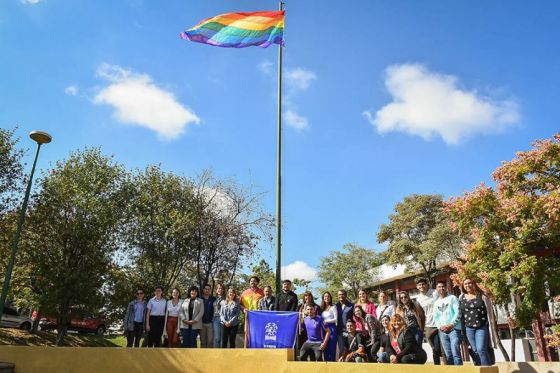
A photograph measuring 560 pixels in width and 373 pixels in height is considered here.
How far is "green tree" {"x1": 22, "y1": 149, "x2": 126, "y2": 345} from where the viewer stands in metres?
22.1

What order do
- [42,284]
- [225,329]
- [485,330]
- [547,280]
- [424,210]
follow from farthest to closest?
[424,210] < [42,284] < [547,280] < [225,329] < [485,330]

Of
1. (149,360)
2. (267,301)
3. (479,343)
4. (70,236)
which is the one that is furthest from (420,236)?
(149,360)

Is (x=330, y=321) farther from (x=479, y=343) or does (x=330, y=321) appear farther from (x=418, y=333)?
(x=479, y=343)

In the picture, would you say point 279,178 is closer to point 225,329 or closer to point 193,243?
point 225,329

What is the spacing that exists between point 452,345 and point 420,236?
33.2 meters

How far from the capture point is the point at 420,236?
40.6m

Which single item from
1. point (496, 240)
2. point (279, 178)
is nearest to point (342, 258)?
point (496, 240)

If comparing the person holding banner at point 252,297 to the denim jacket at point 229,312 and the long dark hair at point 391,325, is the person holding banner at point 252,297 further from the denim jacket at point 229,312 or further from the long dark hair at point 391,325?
the long dark hair at point 391,325

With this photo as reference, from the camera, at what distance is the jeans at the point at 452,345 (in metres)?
8.60

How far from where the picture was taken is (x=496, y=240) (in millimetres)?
17984

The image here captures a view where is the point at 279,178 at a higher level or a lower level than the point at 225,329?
higher

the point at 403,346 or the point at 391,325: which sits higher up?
the point at 391,325

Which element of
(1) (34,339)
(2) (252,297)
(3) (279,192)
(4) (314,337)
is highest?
(3) (279,192)

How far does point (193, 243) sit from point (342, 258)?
3629cm
